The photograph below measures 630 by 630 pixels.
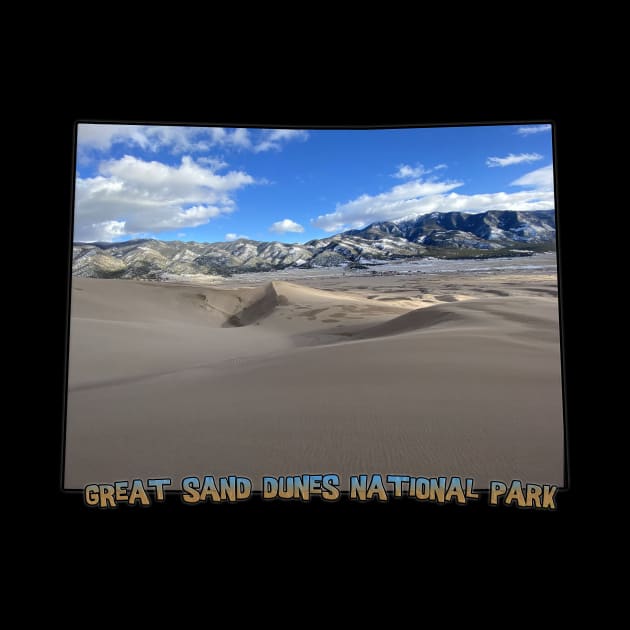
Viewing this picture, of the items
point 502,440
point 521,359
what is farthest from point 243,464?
point 521,359

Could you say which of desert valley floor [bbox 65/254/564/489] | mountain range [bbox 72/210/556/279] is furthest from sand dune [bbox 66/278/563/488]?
mountain range [bbox 72/210/556/279]

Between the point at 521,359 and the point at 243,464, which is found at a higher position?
the point at 521,359

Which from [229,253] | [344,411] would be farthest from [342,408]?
[229,253]

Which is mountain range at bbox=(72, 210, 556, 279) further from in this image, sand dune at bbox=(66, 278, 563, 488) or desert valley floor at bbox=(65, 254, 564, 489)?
sand dune at bbox=(66, 278, 563, 488)

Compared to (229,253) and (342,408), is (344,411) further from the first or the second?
(229,253)

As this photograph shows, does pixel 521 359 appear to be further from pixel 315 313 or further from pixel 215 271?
pixel 315 313

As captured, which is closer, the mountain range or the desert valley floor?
the desert valley floor

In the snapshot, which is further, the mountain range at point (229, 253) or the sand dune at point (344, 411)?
the mountain range at point (229, 253)

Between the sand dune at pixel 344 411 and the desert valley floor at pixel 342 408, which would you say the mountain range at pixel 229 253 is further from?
the sand dune at pixel 344 411

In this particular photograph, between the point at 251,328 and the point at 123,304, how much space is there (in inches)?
136

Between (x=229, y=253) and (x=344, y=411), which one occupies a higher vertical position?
(x=229, y=253)

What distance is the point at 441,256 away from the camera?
320 inches

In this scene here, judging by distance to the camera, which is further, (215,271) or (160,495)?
(215,271)

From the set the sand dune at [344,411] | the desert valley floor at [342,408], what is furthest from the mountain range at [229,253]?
the sand dune at [344,411]
